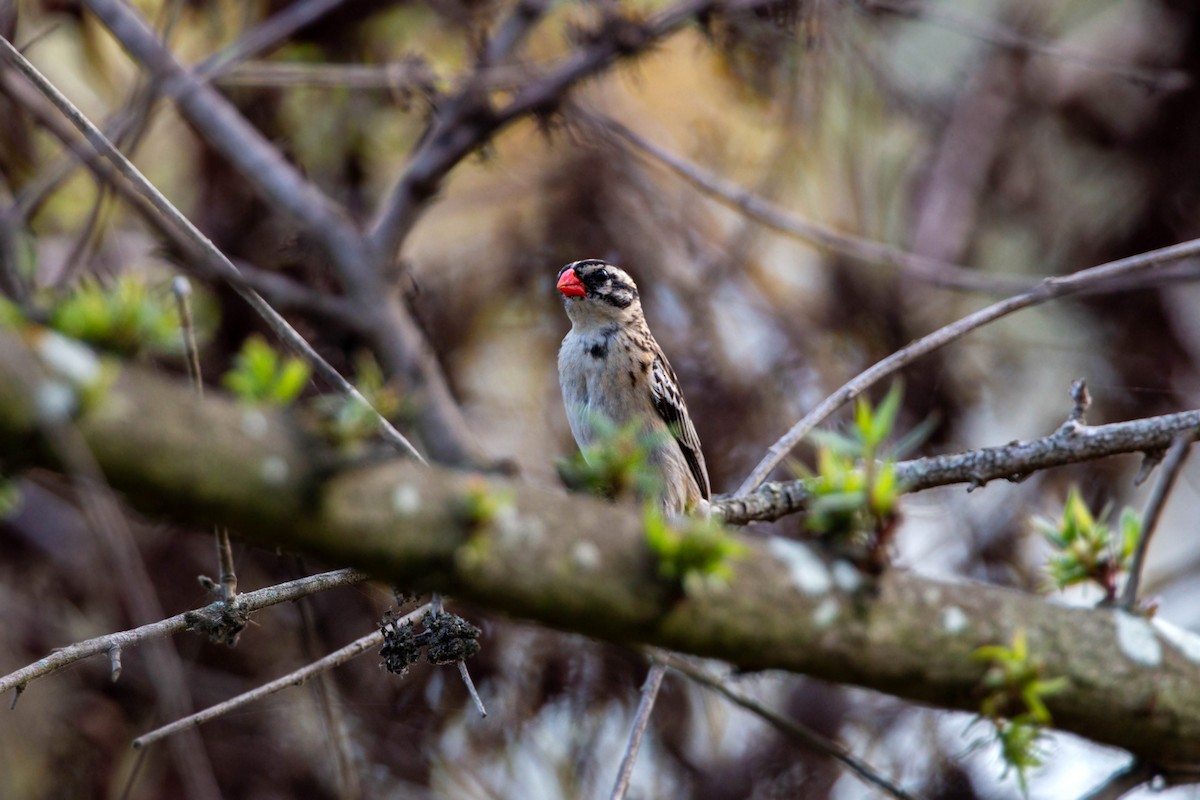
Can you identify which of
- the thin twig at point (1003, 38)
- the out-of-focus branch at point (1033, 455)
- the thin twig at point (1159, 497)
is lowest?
the thin twig at point (1159, 497)

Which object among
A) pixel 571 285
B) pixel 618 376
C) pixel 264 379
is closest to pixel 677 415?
pixel 618 376

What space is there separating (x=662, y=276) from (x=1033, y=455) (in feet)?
11.4

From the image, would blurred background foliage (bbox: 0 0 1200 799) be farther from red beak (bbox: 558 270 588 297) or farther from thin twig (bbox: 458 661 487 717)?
thin twig (bbox: 458 661 487 717)

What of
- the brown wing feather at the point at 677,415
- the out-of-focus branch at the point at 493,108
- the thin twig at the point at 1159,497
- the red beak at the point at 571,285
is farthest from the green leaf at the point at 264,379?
the red beak at the point at 571,285

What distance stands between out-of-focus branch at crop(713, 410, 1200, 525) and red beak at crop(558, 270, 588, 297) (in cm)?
223

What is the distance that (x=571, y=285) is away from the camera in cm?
559

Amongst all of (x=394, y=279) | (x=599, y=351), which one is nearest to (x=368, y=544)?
(x=394, y=279)

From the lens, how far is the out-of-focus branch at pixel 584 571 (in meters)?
1.52

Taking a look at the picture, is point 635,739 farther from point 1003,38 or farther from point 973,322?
point 1003,38

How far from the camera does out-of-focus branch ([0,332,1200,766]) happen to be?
1524 millimetres

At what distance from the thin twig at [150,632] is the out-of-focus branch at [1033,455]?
4.01ft

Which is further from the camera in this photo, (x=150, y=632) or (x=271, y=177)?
(x=271, y=177)

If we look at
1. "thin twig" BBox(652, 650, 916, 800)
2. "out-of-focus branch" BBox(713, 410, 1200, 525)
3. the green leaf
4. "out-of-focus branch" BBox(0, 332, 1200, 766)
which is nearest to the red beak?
"out-of-focus branch" BBox(713, 410, 1200, 525)

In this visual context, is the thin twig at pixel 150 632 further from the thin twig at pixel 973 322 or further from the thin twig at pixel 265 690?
the thin twig at pixel 973 322
